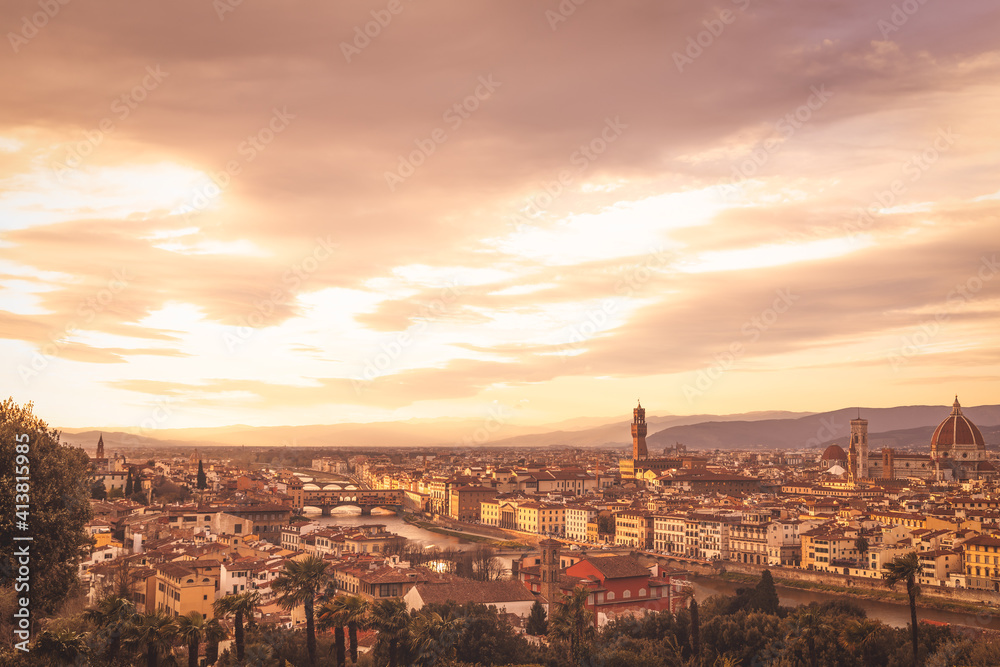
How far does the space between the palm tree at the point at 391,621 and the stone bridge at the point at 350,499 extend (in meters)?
48.1

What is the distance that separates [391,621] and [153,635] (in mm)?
4044

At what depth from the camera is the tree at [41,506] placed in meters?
10.9

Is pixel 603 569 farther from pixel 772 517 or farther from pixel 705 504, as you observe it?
pixel 705 504

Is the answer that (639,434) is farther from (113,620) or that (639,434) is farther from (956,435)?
(113,620)

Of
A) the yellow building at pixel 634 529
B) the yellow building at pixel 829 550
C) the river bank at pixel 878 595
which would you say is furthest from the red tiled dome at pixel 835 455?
the river bank at pixel 878 595

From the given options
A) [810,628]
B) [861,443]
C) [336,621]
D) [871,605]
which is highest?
[861,443]

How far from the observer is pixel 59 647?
916cm

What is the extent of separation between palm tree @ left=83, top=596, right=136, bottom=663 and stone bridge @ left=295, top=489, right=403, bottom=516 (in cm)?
5112

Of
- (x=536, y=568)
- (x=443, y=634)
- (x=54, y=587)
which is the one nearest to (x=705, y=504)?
(x=536, y=568)

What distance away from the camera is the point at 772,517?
41.8 metres

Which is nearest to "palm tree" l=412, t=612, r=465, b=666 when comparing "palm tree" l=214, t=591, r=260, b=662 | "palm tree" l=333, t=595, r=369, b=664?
"palm tree" l=333, t=595, r=369, b=664

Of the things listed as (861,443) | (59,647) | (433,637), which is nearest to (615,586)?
(433,637)

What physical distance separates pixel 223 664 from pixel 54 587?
2.32 m

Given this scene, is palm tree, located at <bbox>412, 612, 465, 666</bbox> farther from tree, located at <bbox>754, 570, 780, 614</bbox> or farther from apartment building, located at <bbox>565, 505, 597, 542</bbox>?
apartment building, located at <bbox>565, 505, 597, 542</bbox>
